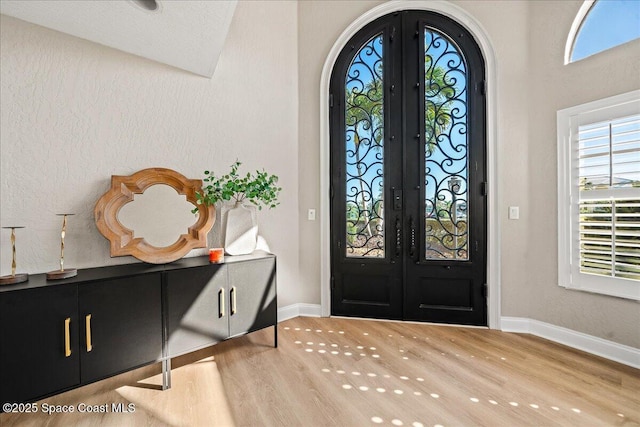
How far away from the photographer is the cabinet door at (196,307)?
6.81ft

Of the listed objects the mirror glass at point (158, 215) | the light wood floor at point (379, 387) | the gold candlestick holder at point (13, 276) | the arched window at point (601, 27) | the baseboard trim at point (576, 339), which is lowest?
the light wood floor at point (379, 387)

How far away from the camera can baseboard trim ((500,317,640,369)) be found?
2287 mm

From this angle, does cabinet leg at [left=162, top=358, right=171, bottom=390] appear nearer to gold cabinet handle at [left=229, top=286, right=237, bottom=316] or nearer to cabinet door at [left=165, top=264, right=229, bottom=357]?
cabinet door at [left=165, top=264, right=229, bottom=357]

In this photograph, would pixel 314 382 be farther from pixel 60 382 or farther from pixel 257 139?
pixel 257 139

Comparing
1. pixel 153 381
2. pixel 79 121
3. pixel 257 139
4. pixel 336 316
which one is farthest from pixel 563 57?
pixel 153 381

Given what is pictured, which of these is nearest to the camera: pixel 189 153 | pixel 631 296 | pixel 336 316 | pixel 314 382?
pixel 314 382

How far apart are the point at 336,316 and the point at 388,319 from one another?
521mm

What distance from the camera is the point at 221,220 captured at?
107 inches

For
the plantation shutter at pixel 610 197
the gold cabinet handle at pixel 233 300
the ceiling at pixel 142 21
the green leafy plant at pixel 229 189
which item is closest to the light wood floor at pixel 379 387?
the gold cabinet handle at pixel 233 300

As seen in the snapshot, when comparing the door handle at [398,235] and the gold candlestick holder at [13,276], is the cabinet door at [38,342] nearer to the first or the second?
the gold candlestick holder at [13,276]

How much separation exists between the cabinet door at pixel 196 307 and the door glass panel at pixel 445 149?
1914mm

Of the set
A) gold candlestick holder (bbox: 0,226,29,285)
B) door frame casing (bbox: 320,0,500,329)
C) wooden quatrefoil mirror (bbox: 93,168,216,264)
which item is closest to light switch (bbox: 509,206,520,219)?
door frame casing (bbox: 320,0,500,329)

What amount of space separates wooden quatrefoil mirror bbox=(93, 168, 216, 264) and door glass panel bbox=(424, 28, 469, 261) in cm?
200

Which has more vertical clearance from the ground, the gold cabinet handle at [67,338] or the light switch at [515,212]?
the light switch at [515,212]
